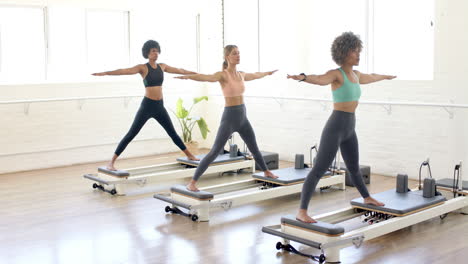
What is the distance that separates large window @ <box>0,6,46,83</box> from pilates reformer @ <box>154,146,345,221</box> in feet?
10.2

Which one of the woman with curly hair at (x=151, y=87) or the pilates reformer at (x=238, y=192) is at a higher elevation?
the woman with curly hair at (x=151, y=87)

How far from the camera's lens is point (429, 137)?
20.2 feet

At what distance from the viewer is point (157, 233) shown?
441 centimetres

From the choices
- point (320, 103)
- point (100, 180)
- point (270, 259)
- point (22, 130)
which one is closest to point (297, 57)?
point (320, 103)

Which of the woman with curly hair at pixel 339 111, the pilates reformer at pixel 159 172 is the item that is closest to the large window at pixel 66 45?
the pilates reformer at pixel 159 172

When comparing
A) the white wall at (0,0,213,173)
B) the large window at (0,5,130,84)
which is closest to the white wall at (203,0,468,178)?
the white wall at (0,0,213,173)

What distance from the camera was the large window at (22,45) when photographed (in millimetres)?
7133

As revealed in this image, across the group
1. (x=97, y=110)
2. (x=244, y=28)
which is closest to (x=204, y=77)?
(x=97, y=110)

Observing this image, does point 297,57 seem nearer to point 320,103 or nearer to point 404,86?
point 320,103

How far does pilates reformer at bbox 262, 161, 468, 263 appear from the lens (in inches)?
147

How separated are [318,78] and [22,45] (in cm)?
476

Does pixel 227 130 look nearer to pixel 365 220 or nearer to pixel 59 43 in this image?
pixel 365 220

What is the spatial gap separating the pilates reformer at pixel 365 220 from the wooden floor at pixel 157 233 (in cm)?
12

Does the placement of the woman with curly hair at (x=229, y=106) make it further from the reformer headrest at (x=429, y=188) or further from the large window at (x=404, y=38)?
the large window at (x=404, y=38)
